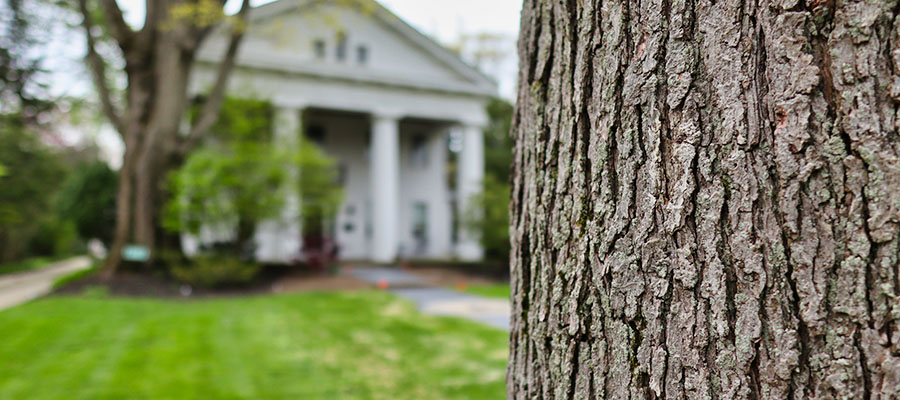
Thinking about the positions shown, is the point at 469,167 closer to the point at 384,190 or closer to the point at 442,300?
the point at 384,190

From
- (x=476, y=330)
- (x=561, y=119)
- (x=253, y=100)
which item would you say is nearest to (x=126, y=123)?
(x=253, y=100)

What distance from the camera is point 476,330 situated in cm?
791

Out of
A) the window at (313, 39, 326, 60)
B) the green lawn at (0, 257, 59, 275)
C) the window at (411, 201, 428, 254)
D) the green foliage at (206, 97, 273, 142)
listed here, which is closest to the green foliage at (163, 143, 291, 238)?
the green foliage at (206, 97, 273, 142)

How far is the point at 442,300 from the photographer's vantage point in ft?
39.9

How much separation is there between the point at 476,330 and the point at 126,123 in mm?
10109

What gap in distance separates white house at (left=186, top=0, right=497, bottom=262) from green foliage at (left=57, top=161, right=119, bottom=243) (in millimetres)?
4027

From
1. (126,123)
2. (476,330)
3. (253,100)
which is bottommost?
(476,330)

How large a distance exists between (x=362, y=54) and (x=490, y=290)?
12.4 metres

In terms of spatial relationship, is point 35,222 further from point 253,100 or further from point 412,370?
point 412,370

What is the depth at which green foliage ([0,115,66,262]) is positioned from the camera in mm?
15295

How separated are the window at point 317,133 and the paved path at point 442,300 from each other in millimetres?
7737

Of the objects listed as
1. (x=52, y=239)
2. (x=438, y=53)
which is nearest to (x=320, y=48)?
(x=438, y=53)

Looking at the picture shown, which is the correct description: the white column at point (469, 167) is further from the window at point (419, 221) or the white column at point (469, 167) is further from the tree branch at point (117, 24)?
the tree branch at point (117, 24)

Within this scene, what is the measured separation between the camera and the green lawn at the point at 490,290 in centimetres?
1330
